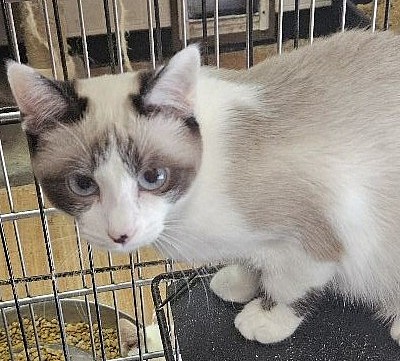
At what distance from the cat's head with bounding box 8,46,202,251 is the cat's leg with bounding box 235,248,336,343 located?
16 cm

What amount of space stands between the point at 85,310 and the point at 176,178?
78cm

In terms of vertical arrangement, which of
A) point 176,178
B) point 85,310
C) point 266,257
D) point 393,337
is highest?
point 176,178

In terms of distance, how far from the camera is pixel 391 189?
74 centimetres

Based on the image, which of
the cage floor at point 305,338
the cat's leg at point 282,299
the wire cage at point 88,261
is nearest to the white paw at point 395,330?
the cage floor at point 305,338

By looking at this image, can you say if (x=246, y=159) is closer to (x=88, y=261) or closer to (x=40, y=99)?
(x=40, y=99)

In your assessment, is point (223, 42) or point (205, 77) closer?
point (205, 77)

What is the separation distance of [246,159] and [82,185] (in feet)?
0.56

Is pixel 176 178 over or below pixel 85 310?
over

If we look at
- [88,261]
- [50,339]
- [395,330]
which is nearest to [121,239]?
[395,330]

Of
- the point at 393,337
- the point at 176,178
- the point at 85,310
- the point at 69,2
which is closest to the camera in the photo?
the point at 176,178

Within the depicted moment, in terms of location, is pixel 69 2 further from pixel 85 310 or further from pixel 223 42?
pixel 85 310

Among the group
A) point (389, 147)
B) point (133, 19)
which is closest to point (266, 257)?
point (389, 147)

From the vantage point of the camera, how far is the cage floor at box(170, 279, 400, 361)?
819mm

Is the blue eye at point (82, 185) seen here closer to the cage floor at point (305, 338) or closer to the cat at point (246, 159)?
the cat at point (246, 159)
